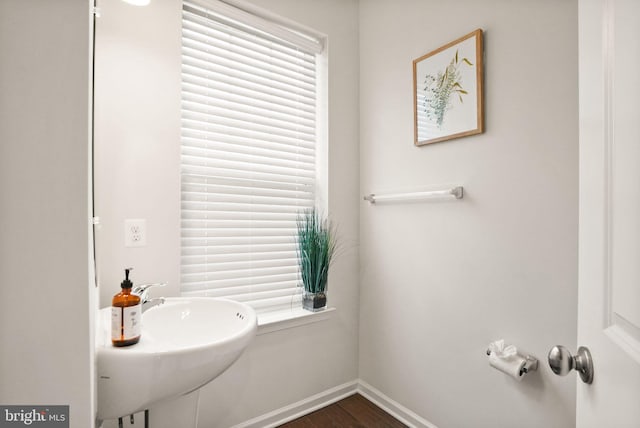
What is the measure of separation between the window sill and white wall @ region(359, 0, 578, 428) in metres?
0.32

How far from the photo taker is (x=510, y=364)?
47.9 inches

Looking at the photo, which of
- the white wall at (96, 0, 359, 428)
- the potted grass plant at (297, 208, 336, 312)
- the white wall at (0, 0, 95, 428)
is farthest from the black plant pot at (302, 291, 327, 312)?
the white wall at (0, 0, 95, 428)

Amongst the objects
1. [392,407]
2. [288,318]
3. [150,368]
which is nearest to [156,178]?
[150,368]

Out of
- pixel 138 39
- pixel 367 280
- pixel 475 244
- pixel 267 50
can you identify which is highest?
pixel 267 50

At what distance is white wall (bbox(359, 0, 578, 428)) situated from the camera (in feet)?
3.88

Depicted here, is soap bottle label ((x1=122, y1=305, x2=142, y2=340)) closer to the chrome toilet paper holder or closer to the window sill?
the window sill

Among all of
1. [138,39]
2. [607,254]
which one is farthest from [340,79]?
[607,254]

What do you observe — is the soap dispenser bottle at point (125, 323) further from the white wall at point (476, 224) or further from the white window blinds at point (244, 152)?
the white wall at point (476, 224)

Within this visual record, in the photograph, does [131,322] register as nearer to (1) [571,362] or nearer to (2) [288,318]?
(2) [288,318]

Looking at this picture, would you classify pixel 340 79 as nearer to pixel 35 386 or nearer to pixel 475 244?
pixel 475 244

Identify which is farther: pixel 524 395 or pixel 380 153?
pixel 380 153

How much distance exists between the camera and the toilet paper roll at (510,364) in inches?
47.1

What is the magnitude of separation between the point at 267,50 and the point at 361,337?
1.77 meters

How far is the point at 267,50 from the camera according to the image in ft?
5.86
